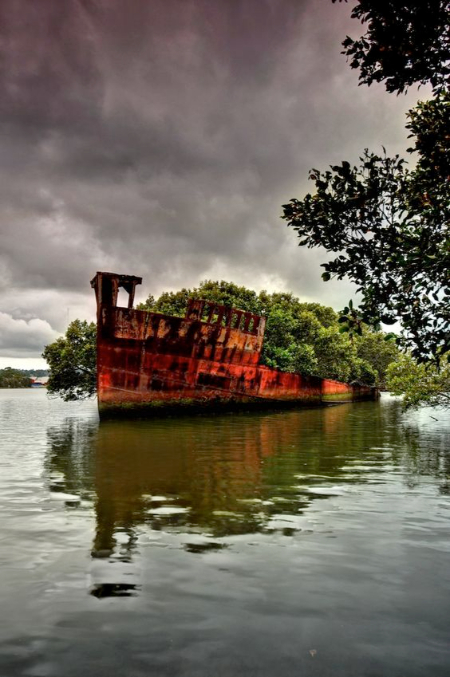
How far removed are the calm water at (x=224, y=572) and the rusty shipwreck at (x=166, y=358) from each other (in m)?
13.6

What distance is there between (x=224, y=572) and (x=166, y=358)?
21.0 metres

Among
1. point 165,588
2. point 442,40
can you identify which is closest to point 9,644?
point 165,588

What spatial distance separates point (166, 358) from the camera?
85.0 ft

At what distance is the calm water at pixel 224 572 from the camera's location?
11.8ft

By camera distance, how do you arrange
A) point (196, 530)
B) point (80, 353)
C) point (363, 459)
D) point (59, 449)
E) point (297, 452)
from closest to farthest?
1. point (196, 530)
2. point (363, 459)
3. point (297, 452)
4. point (59, 449)
5. point (80, 353)

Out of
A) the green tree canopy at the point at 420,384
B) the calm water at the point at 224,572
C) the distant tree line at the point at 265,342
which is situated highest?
the distant tree line at the point at 265,342

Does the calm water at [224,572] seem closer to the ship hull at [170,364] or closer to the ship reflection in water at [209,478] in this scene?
the ship reflection in water at [209,478]

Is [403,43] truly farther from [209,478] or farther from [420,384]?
[420,384]

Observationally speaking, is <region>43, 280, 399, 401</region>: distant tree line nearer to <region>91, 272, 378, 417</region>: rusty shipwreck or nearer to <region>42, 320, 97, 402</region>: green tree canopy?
<region>42, 320, 97, 402</region>: green tree canopy

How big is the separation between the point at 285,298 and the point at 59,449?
44601mm

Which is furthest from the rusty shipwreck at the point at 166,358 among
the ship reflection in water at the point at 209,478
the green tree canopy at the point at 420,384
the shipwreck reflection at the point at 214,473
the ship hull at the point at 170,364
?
the green tree canopy at the point at 420,384

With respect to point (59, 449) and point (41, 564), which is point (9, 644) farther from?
point (59, 449)

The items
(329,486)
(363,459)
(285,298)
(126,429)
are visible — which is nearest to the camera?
(329,486)

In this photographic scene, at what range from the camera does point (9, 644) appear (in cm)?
375
